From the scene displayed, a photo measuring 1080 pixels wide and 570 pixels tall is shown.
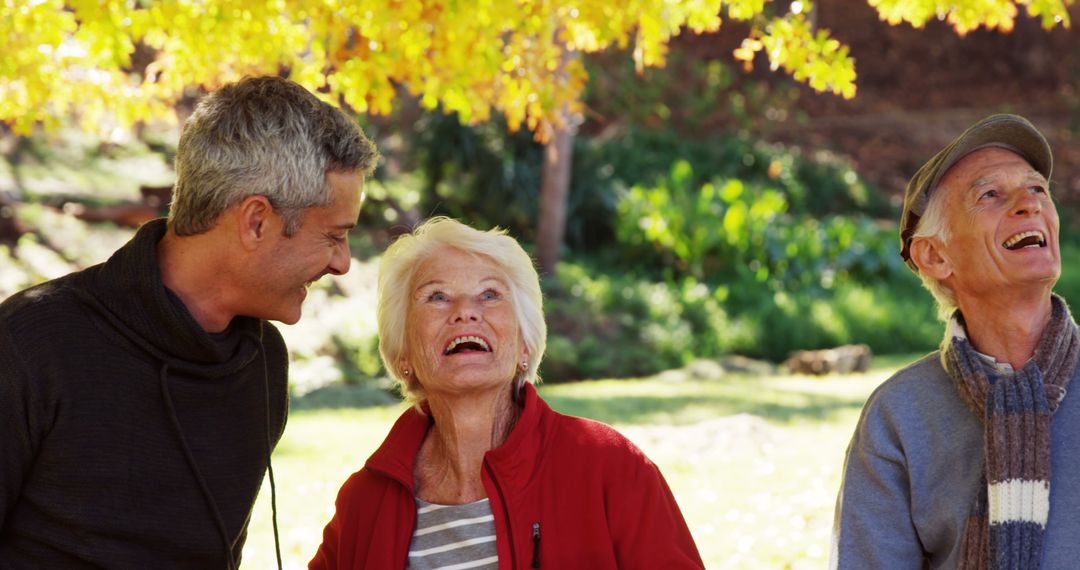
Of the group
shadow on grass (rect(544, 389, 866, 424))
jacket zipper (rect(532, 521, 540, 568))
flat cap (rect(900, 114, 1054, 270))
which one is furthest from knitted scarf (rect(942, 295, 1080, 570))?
shadow on grass (rect(544, 389, 866, 424))

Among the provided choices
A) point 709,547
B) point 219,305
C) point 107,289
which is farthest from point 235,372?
point 709,547

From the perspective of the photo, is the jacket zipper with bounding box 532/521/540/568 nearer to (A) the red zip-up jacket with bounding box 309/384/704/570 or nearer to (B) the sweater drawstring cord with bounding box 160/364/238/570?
(A) the red zip-up jacket with bounding box 309/384/704/570

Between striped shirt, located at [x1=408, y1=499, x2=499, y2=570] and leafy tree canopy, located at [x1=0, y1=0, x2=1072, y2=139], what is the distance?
2.28 meters

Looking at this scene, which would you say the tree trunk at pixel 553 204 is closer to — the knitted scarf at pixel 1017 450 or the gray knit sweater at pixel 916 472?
the gray knit sweater at pixel 916 472

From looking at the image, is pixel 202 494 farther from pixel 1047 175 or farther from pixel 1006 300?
pixel 1047 175

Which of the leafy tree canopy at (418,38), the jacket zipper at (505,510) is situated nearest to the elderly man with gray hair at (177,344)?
the jacket zipper at (505,510)

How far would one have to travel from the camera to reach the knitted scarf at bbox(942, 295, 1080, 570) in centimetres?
249

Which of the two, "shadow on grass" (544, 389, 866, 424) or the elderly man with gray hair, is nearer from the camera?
the elderly man with gray hair

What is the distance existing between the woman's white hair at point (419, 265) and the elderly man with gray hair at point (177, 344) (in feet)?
0.87

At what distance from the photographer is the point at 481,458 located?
113 inches

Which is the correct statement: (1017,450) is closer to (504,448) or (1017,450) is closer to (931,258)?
(931,258)

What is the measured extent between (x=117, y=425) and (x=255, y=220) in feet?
1.65

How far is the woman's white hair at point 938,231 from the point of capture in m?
2.75

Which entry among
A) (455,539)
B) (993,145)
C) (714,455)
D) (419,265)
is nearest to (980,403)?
(993,145)
